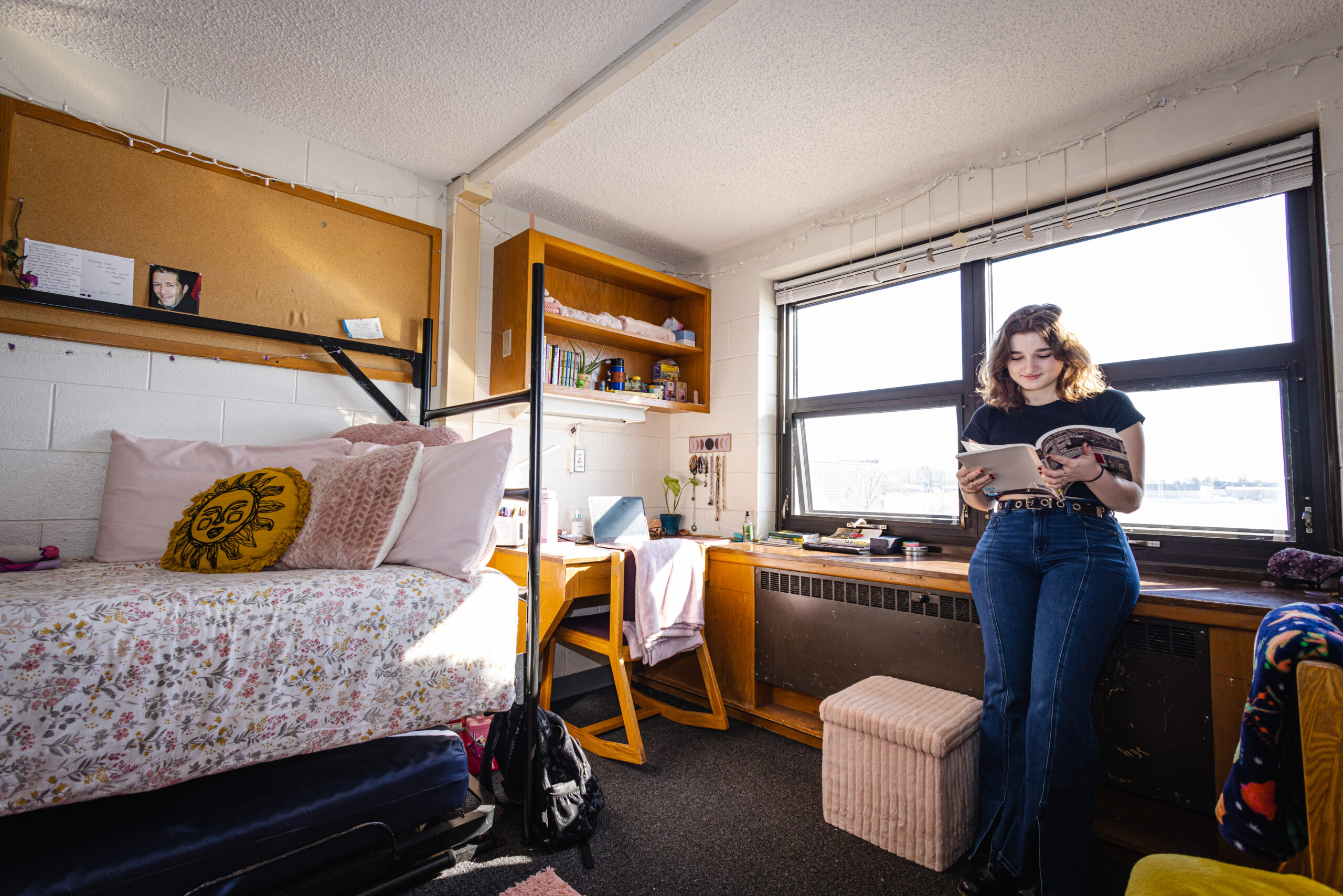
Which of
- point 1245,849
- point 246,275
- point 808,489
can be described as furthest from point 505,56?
point 1245,849

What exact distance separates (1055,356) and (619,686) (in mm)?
1790

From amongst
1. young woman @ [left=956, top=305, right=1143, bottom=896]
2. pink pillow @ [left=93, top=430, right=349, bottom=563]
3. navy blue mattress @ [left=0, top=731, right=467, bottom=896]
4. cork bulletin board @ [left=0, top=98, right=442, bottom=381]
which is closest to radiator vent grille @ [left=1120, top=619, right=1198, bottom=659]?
young woman @ [left=956, top=305, right=1143, bottom=896]

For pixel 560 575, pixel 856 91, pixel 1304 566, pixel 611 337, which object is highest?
pixel 856 91

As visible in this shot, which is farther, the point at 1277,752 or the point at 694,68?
the point at 694,68

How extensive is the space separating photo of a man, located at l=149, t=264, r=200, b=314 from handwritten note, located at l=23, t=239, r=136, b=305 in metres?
0.06

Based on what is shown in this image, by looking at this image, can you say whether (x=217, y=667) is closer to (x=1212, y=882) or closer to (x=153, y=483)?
(x=153, y=483)

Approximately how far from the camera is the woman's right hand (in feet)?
5.85

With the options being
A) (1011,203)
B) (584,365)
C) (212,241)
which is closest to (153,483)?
(212,241)

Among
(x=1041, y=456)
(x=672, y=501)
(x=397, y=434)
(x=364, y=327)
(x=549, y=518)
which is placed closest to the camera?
(x=1041, y=456)

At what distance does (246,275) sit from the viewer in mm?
2346

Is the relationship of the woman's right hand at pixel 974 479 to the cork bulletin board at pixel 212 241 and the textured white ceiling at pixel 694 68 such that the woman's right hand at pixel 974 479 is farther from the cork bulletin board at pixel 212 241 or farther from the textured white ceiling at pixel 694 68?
the cork bulletin board at pixel 212 241

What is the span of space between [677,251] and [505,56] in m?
1.72

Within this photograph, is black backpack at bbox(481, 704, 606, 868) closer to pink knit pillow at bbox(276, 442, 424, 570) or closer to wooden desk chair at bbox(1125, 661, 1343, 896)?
pink knit pillow at bbox(276, 442, 424, 570)

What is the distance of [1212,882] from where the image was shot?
742 mm
